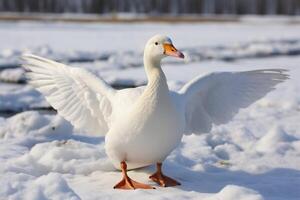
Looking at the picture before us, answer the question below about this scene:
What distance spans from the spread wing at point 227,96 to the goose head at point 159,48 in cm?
87

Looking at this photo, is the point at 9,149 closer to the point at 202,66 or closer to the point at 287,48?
the point at 202,66

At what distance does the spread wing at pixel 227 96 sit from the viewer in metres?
5.76

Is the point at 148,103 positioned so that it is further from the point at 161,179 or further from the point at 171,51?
the point at 161,179

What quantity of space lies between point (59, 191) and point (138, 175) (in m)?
1.30

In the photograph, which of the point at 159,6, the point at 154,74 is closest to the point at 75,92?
the point at 154,74

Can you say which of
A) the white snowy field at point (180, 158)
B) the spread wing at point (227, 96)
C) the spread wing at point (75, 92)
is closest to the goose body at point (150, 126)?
the white snowy field at point (180, 158)

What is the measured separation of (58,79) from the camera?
5910 millimetres

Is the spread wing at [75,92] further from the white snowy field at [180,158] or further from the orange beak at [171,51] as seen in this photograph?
the orange beak at [171,51]

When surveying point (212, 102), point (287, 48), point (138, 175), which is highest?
point (212, 102)

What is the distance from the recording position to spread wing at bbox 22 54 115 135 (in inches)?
217

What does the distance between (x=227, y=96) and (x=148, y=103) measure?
1.26 m

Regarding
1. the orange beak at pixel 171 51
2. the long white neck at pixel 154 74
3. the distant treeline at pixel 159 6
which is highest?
the orange beak at pixel 171 51

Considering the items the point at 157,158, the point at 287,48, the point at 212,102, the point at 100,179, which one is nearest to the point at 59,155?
the point at 100,179

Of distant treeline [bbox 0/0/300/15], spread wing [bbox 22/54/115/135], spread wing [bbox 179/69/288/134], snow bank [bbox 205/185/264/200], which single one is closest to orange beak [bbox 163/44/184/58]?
spread wing [bbox 22/54/115/135]
